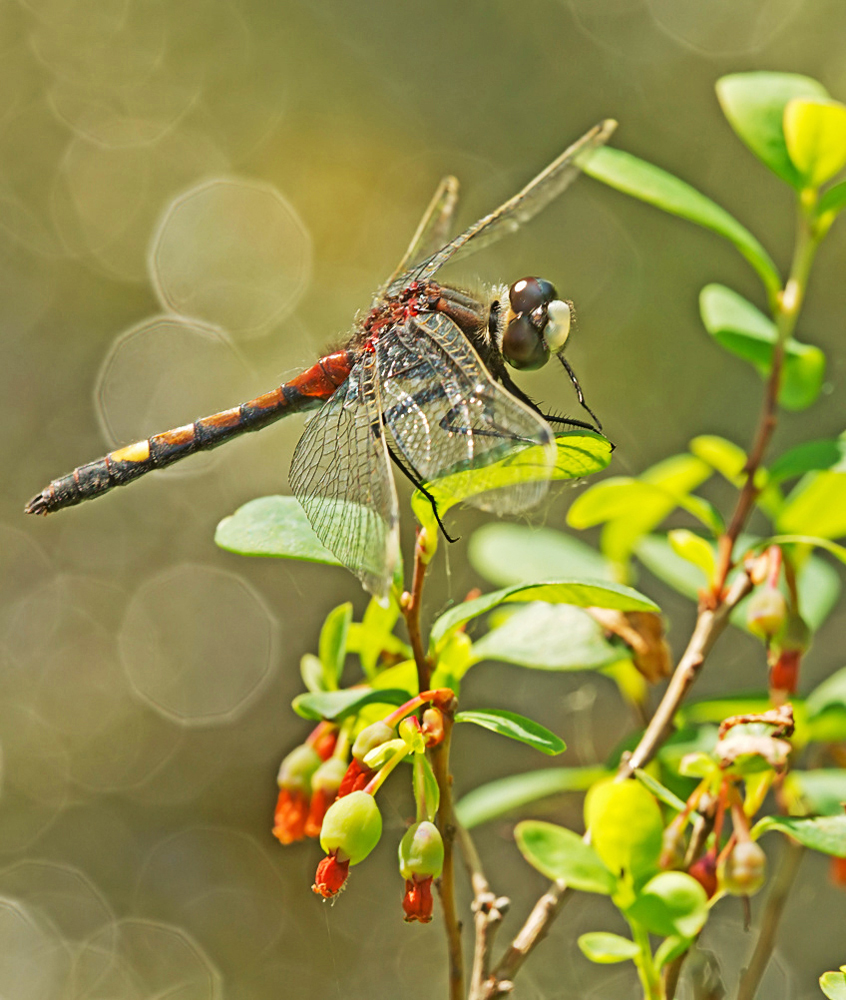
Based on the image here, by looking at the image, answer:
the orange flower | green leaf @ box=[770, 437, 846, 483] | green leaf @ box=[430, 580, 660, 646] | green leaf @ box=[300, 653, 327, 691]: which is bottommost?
the orange flower

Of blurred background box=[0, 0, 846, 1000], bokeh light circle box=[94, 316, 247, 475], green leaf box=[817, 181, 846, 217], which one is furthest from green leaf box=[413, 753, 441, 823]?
bokeh light circle box=[94, 316, 247, 475]

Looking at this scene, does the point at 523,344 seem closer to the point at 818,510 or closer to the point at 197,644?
the point at 818,510

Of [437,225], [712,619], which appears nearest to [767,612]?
[712,619]

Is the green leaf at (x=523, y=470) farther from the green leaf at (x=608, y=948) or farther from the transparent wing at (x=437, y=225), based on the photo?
the transparent wing at (x=437, y=225)

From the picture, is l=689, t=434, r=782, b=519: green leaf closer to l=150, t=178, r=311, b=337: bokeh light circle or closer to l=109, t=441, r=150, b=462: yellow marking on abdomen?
l=109, t=441, r=150, b=462: yellow marking on abdomen

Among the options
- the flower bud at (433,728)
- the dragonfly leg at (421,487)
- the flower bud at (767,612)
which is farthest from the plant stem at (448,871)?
the flower bud at (767,612)

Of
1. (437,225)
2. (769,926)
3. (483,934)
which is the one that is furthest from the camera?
(437,225)

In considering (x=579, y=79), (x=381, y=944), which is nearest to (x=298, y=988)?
(x=381, y=944)
